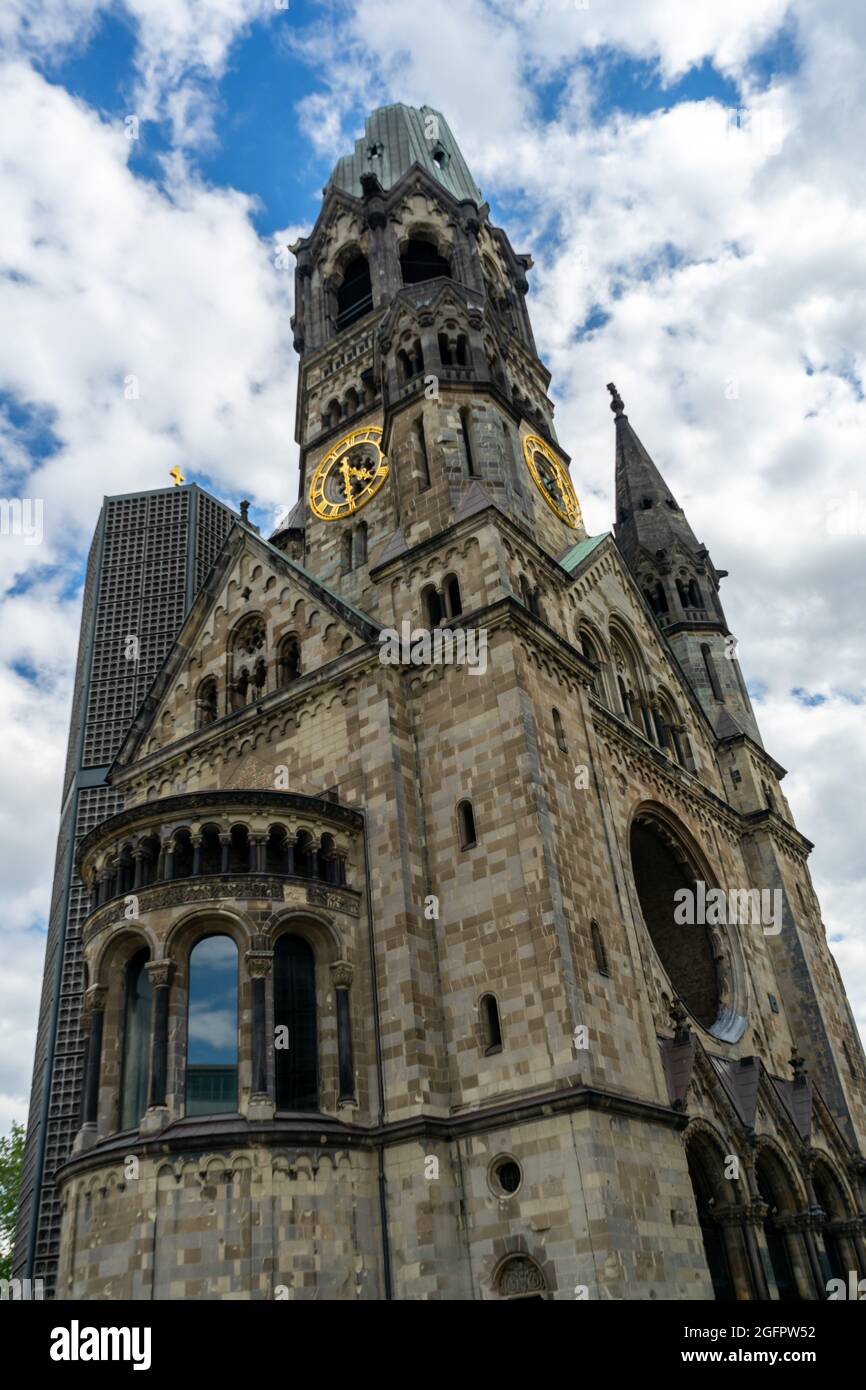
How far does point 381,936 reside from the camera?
24391mm

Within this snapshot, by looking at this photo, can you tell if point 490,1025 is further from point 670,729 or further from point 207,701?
point 670,729

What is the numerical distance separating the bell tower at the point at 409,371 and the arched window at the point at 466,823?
7.08 m

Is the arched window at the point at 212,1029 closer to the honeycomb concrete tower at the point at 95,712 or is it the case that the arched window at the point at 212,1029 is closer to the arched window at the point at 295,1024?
the arched window at the point at 295,1024

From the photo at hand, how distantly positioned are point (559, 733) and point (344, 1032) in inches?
350

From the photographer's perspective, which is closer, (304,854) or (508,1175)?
(508,1175)

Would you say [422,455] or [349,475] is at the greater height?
[349,475]

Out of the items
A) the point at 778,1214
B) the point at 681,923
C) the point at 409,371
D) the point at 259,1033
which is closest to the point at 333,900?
the point at 259,1033

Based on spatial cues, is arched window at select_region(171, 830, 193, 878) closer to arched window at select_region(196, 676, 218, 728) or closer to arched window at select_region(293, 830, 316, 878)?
arched window at select_region(293, 830, 316, 878)

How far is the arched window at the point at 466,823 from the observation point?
82.3 ft

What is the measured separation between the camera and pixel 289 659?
31.9m

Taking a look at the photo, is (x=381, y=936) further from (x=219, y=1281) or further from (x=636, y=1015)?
(x=219, y=1281)

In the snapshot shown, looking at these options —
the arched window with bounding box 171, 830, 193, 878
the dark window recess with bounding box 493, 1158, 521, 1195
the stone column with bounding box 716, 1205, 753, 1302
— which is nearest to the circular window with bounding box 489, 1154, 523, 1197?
the dark window recess with bounding box 493, 1158, 521, 1195

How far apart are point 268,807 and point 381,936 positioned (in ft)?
12.7
